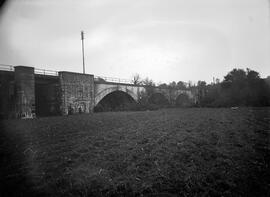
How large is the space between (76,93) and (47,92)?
12.0 feet

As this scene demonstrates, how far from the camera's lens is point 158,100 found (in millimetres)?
40906

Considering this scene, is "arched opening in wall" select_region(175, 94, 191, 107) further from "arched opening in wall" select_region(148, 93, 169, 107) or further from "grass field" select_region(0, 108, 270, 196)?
"grass field" select_region(0, 108, 270, 196)

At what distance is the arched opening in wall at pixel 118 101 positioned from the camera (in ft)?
107

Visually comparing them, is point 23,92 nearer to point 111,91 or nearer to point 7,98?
point 7,98

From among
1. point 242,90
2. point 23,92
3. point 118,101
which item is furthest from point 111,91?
point 242,90

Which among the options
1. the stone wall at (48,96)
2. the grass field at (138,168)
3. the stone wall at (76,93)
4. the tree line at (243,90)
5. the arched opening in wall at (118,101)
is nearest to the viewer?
the grass field at (138,168)

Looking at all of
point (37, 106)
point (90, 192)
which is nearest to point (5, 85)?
point (37, 106)

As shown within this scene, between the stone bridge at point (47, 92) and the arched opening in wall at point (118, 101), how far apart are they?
1822 mm

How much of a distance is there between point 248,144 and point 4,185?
7.39 meters

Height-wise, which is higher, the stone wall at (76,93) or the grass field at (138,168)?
the stone wall at (76,93)

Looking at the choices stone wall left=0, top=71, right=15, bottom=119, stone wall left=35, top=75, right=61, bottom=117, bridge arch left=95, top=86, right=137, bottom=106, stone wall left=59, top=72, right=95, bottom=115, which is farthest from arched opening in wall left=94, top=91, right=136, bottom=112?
stone wall left=0, top=71, right=15, bottom=119

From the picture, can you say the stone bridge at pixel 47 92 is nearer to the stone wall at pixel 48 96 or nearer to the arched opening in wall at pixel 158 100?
the stone wall at pixel 48 96

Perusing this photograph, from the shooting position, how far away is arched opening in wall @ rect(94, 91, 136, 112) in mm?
32516

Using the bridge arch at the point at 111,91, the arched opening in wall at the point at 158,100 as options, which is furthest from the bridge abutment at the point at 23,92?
the arched opening in wall at the point at 158,100
